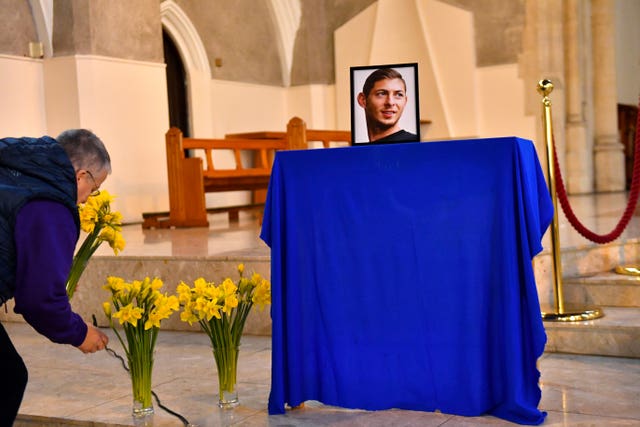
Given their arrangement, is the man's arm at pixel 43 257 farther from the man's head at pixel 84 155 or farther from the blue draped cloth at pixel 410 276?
the blue draped cloth at pixel 410 276

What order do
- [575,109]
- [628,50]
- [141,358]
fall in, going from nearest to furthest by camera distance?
[141,358] < [575,109] < [628,50]

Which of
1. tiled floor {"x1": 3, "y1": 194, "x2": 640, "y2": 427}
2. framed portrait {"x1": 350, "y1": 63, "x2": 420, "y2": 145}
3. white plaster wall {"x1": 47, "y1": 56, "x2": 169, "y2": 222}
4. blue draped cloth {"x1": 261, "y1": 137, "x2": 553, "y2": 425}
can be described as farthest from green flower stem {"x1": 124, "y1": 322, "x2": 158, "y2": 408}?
white plaster wall {"x1": 47, "y1": 56, "x2": 169, "y2": 222}

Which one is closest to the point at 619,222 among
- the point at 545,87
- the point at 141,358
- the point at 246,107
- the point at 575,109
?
the point at 545,87

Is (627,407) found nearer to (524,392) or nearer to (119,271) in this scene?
(524,392)

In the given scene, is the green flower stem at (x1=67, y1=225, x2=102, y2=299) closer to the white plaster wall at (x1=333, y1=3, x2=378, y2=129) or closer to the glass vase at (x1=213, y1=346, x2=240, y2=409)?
the glass vase at (x1=213, y1=346, x2=240, y2=409)

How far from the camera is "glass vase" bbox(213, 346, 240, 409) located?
3388 millimetres

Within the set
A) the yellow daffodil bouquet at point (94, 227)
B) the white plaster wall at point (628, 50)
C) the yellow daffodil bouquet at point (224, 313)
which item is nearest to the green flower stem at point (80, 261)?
the yellow daffodil bouquet at point (94, 227)

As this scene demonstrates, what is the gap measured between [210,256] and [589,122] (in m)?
9.77

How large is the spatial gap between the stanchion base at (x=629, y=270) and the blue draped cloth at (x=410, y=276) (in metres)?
1.94

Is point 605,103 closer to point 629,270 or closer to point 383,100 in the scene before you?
point 629,270

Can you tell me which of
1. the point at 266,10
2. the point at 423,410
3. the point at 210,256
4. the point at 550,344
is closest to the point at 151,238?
the point at 210,256

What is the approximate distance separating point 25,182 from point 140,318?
1.04 meters

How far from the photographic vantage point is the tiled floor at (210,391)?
124 inches

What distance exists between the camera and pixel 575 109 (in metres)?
13.2
